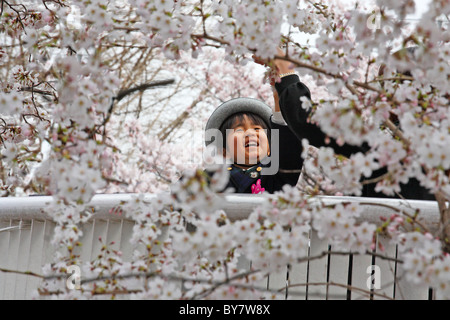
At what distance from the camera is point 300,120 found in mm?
2092

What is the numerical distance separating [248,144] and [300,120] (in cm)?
109

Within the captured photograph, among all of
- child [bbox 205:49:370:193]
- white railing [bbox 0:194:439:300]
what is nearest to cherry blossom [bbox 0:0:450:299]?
white railing [bbox 0:194:439:300]

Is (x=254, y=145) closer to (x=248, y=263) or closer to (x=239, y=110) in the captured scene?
(x=239, y=110)

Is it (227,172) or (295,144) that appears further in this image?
(295,144)

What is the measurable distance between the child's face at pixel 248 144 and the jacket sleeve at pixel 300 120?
96 centimetres

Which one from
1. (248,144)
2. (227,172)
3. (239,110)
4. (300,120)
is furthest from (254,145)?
(227,172)

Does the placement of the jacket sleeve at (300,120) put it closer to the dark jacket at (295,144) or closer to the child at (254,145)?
the dark jacket at (295,144)

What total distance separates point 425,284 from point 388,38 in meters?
0.70

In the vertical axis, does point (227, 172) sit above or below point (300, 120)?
below

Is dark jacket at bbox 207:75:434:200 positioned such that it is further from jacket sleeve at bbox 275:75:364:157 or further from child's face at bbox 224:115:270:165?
child's face at bbox 224:115:270:165

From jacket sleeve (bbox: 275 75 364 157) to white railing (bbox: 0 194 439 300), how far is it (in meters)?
0.19

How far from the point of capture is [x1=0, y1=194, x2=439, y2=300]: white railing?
2010mm

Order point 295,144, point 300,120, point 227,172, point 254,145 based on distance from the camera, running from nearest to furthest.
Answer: point 227,172
point 300,120
point 295,144
point 254,145

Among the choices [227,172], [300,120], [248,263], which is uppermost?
[300,120]
